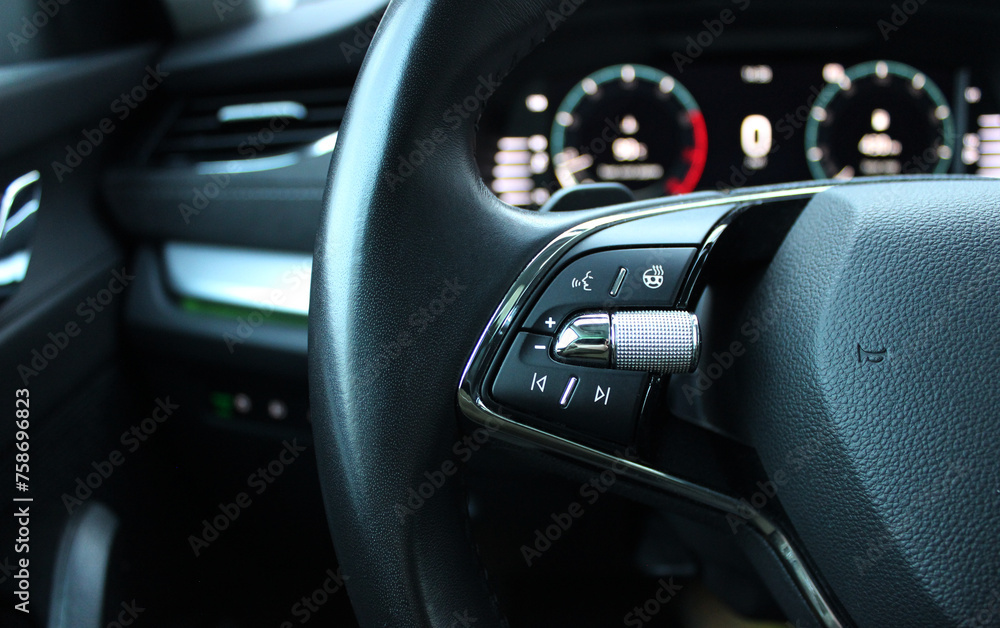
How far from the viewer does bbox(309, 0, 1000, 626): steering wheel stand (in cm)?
49

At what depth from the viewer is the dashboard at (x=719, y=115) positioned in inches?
52.5

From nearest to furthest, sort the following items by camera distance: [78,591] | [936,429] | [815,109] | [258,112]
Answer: [936,429], [78,591], [258,112], [815,109]

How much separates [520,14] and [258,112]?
0.67 meters

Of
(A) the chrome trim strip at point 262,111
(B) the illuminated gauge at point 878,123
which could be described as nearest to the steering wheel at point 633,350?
(A) the chrome trim strip at point 262,111

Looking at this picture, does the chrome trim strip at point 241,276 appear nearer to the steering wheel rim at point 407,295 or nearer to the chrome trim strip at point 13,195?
the chrome trim strip at point 13,195

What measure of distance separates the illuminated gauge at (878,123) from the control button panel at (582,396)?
37.8 inches

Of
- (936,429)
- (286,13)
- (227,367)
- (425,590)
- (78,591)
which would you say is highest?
(286,13)

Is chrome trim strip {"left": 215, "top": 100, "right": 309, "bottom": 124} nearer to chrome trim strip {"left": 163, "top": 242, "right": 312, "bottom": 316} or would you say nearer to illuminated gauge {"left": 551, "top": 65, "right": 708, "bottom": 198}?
chrome trim strip {"left": 163, "top": 242, "right": 312, "bottom": 316}

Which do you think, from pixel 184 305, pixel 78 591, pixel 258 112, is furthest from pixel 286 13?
pixel 78 591

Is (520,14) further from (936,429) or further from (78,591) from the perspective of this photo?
(78,591)

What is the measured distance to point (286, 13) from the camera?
1.19 meters

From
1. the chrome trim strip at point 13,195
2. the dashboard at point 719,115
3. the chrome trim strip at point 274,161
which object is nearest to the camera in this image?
the chrome trim strip at point 13,195

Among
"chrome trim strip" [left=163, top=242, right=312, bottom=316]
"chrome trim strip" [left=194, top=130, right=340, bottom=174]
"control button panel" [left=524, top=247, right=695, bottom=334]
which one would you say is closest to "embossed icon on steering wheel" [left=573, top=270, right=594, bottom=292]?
"control button panel" [left=524, top=247, right=695, bottom=334]

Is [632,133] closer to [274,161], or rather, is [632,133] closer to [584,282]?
[274,161]
